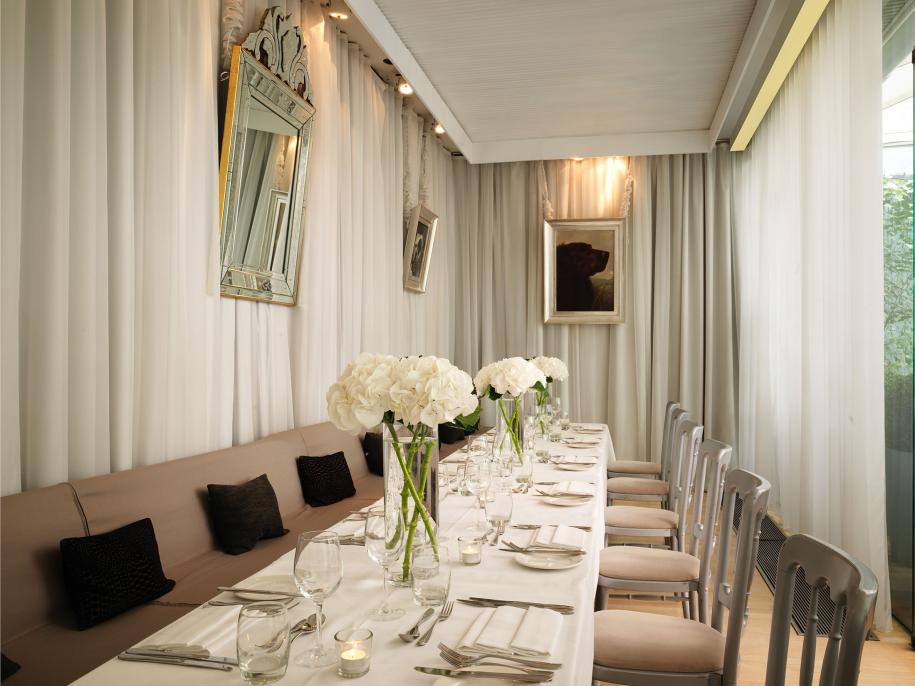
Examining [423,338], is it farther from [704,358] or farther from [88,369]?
[88,369]

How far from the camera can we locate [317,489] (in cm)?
361

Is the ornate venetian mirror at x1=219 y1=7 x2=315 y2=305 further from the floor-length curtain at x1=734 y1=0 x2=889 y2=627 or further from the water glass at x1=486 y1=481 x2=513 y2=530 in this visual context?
the floor-length curtain at x1=734 y1=0 x2=889 y2=627

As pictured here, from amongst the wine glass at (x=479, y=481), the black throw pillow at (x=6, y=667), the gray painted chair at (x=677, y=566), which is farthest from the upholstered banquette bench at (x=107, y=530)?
the gray painted chair at (x=677, y=566)

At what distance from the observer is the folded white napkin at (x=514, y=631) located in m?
1.25

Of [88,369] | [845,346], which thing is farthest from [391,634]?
[845,346]

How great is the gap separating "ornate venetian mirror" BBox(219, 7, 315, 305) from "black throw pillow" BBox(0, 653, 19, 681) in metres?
1.99

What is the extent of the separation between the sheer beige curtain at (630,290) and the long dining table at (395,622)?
5.01 m

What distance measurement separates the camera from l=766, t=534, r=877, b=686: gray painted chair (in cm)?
108

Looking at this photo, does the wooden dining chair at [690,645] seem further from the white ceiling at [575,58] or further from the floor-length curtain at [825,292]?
the white ceiling at [575,58]

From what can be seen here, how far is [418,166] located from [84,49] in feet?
13.2

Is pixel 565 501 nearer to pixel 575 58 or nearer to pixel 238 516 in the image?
pixel 238 516

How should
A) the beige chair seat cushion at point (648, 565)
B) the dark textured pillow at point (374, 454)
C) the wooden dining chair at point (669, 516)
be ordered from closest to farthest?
the beige chair seat cushion at point (648, 565), the wooden dining chair at point (669, 516), the dark textured pillow at point (374, 454)

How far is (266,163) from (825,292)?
11.6ft

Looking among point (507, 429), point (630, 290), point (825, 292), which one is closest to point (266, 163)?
point (507, 429)
